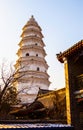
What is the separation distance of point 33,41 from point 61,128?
31958mm

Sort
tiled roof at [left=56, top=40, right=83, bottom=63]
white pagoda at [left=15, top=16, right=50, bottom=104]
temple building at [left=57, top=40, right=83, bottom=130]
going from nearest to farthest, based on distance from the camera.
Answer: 1. tiled roof at [left=56, top=40, right=83, bottom=63]
2. temple building at [left=57, top=40, right=83, bottom=130]
3. white pagoda at [left=15, top=16, right=50, bottom=104]

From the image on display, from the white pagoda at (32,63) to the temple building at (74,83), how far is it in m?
21.3

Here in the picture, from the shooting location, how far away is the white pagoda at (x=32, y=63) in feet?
123

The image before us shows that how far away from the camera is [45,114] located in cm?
2180

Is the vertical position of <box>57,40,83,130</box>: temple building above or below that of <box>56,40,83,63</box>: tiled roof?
below

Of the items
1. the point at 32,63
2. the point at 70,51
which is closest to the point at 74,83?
the point at 70,51

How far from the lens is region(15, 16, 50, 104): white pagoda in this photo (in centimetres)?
3762

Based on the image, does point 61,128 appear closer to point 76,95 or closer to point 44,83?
point 76,95

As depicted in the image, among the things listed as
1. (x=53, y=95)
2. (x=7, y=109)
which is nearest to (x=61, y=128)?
(x=53, y=95)

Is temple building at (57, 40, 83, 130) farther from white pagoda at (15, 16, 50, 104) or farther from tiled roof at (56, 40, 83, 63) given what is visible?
white pagoda at (15, 16, 50, 104)

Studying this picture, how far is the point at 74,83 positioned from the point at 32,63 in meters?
24.2

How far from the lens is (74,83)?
49.8 feet

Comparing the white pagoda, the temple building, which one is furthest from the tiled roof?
the white pagoda

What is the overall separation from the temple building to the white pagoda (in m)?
21.3
